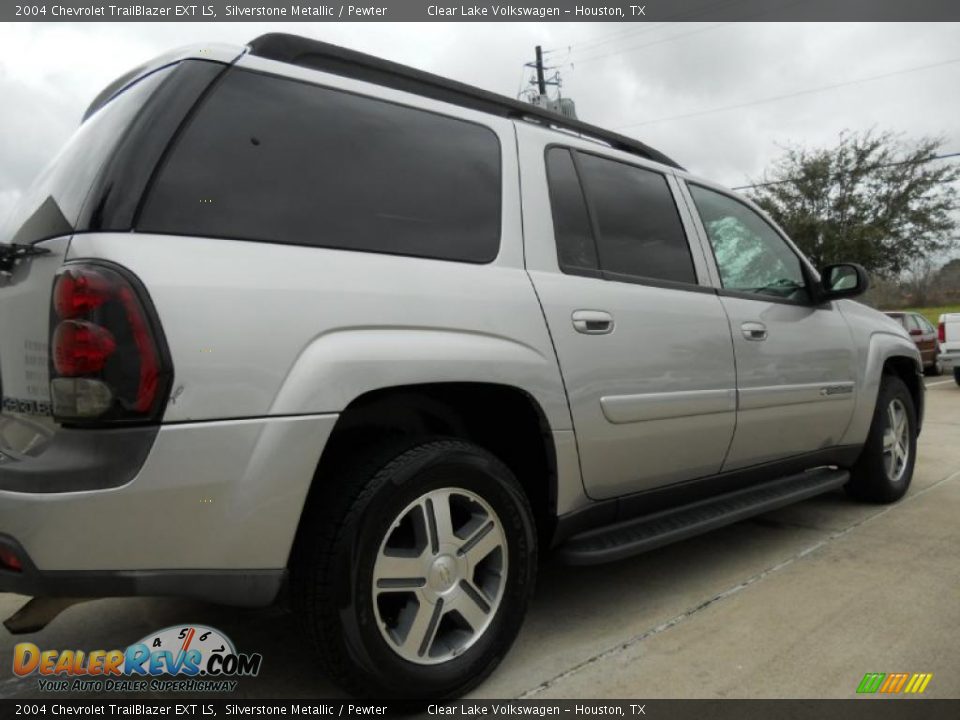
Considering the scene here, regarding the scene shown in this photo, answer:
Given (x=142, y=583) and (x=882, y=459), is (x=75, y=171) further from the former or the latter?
(x=882, y=459)

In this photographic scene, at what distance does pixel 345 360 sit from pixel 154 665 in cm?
103

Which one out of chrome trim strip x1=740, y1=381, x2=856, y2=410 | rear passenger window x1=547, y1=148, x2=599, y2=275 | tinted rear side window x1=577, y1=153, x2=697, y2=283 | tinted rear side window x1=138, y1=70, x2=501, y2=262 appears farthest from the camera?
chrome trim strip x1=740, y1=381, x2=856, y2=410

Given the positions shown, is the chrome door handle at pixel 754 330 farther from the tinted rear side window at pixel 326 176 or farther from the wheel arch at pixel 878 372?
the tinted rear side window at pixel 326 176

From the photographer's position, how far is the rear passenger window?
2.55m

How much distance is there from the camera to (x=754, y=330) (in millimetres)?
3217

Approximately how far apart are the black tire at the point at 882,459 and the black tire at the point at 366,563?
312cm

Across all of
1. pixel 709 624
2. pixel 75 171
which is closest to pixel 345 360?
pixel 75 171

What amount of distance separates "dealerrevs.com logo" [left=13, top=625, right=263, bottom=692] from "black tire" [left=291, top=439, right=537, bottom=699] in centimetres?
44

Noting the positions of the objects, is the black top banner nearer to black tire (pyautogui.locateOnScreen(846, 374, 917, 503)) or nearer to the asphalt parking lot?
the asphalt parking lot

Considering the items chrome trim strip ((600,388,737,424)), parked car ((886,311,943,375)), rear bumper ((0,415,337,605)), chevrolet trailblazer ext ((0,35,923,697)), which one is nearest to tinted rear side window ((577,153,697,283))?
chevrolet trailblazer ext ((0,35,923,697))

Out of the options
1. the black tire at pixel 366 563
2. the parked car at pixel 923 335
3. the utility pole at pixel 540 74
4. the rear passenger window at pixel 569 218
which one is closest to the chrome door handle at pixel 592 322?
the rear passenger window at pixel 569 218

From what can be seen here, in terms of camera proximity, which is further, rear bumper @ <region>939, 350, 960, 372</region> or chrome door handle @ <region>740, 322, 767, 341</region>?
rear bumper @ <region>939, 350, 960, 372</region>

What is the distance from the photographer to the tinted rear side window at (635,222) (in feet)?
9.06

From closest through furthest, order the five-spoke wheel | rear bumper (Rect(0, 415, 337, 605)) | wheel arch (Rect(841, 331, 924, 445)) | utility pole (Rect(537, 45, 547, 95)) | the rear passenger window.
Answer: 1. rear bumper (Rect(0, 415, 337, 605))
2. the five-spoke wheel
3. the rear passenger window
4. wheel arch (Rect(841, 331, 924, 445))
5. utility pole (Rect(537, 45, 547, 95))
